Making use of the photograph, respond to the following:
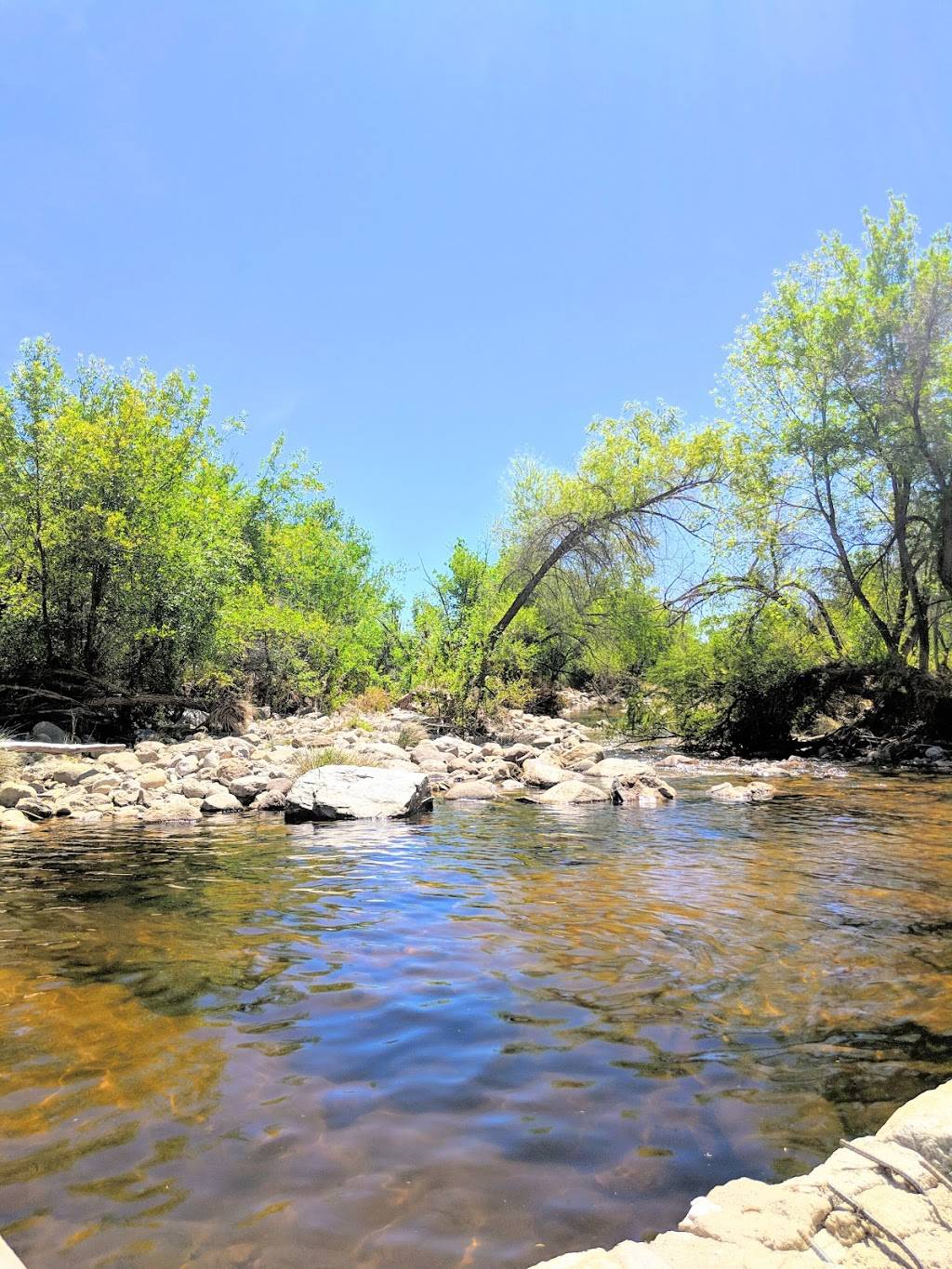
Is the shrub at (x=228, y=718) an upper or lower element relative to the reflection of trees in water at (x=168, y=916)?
upper

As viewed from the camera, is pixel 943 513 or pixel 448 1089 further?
pixel 943 513

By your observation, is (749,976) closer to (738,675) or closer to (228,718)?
(738,675)

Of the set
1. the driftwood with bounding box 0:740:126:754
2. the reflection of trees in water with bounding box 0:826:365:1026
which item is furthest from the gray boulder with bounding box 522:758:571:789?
the driftwood with bounding box 0:740:126:754

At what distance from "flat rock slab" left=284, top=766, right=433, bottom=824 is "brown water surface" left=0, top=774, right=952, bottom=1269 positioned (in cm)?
295

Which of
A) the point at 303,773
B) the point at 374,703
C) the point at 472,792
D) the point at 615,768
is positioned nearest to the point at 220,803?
the point at 303,773

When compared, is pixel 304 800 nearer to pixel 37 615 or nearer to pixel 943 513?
pixel 37 615

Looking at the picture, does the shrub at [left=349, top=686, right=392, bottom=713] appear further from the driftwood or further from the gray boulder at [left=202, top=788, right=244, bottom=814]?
the gray boulder at [left=202, top=788, right=244, bottom=814]

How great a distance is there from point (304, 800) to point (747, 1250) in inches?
338

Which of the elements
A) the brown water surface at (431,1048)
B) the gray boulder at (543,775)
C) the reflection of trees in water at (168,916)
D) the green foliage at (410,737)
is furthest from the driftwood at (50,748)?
the brown water surface at (431,1048)

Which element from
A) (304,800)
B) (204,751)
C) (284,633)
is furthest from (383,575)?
(304,800)

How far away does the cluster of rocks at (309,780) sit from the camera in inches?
400

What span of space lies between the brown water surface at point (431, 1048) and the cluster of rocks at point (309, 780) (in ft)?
10.9

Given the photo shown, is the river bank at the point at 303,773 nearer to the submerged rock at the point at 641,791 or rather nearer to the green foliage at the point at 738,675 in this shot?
the submerged rock at the point at 641,791

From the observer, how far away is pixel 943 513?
16969mm
